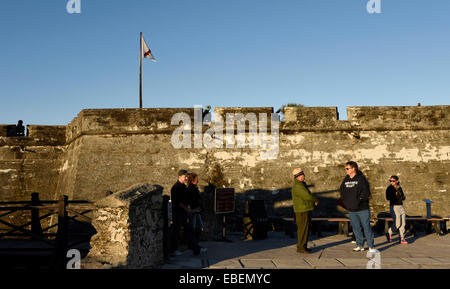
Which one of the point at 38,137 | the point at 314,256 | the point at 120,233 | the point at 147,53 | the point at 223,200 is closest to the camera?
the point at 120,233

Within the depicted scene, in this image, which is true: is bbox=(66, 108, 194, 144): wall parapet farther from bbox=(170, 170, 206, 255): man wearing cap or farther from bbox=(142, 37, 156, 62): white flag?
bbox=(142, 37, 156, 62): white flag

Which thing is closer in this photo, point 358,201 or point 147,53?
point 358,201

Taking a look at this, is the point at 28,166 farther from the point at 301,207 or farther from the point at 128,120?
the point at 301,207

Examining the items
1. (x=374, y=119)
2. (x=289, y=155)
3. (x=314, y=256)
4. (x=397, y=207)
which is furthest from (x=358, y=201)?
(x=374, y=119)

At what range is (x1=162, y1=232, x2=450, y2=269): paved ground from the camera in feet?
20.9

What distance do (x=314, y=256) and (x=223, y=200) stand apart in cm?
283

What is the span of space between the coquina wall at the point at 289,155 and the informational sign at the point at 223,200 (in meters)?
2.85

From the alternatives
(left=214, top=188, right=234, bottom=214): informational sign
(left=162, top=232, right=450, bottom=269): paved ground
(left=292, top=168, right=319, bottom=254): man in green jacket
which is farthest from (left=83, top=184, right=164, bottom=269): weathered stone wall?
(left=214, top=188, right=234, bottom=214): informational sign

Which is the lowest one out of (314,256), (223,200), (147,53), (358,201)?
(314,256)

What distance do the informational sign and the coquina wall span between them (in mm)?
2846

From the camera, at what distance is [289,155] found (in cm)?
1293

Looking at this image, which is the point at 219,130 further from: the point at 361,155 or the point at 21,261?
the point at 21,261

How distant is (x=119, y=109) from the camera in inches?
517
